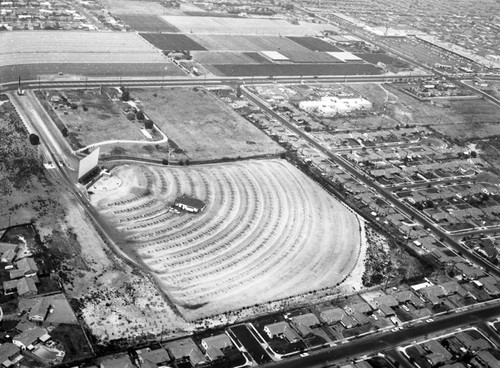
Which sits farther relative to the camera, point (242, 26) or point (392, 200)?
point (242, 26)

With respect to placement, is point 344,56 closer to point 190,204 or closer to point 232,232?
point 190,204

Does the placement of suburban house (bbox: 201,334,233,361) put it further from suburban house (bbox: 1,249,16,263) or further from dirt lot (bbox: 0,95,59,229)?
dirt lot (bbox: 0,95,59,229)

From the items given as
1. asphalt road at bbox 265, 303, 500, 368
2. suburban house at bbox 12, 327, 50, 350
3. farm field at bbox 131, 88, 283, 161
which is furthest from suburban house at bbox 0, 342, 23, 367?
farm field at bbox 131, 88, 283, 161

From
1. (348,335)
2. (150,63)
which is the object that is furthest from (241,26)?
(348,335)

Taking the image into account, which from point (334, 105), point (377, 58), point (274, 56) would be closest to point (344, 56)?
point (377, 58)

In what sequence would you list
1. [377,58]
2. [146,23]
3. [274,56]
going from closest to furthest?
[274,56] → [377,58] → [146,23]

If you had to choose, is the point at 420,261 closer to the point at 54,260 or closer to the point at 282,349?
the point at 282,349

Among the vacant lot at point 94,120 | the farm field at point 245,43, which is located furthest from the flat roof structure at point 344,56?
the vacant lot at point 94,120
